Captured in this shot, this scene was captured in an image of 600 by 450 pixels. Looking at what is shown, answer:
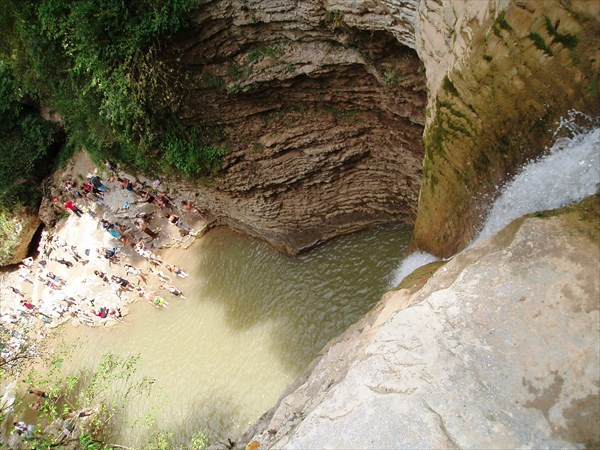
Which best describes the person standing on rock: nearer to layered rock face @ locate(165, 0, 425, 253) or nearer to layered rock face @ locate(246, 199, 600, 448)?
layered rock face @ locate(165, 0, 425, 253)

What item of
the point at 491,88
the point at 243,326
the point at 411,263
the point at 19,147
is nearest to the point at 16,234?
the point at 19,147

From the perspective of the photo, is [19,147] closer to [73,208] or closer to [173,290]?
[73,208]

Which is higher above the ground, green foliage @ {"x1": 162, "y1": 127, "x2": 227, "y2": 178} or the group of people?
green foliage @ {"x1": 162, "y1": 127, "x2": 227, "y2": 178}

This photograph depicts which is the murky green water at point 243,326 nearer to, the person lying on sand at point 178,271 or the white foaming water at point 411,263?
the person lying on sand at point 178,271

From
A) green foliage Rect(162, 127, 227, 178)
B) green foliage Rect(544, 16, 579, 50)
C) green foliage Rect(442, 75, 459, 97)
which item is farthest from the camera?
green foliage Rect(162, 127, 227, 178)

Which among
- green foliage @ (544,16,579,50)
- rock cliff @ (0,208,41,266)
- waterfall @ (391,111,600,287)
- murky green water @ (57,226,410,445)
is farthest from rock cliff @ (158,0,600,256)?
rock cliff @ (0,208,41,266)

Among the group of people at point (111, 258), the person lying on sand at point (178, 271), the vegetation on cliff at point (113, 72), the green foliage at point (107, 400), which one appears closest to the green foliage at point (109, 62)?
the vegetation on cliff at point (113, 72)
